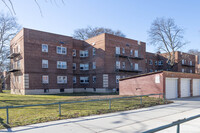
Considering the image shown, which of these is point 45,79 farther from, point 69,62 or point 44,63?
point 69,62

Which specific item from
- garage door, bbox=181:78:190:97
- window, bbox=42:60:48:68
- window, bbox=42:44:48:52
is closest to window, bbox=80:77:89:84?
window, bbox=42:60:48:68

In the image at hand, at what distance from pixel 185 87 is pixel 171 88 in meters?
3.28

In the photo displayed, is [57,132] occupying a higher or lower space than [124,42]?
lower

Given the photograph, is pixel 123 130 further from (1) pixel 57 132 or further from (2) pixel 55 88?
(2) pixel 55 88

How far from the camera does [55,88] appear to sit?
28.3 metres

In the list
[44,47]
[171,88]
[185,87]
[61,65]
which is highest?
[44,47]

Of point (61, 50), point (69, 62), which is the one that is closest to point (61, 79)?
point (69, 62)

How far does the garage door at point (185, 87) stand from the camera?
18870mm

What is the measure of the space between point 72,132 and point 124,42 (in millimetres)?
28418

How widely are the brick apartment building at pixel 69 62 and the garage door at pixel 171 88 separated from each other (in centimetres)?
1341

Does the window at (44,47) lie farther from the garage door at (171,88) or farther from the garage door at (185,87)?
the garage door at (185,87)

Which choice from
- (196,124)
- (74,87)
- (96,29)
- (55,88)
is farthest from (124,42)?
(196,124)

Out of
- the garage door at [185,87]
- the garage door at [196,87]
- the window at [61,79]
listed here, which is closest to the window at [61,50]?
the window at [61,79]

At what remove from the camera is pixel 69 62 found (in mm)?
30625
